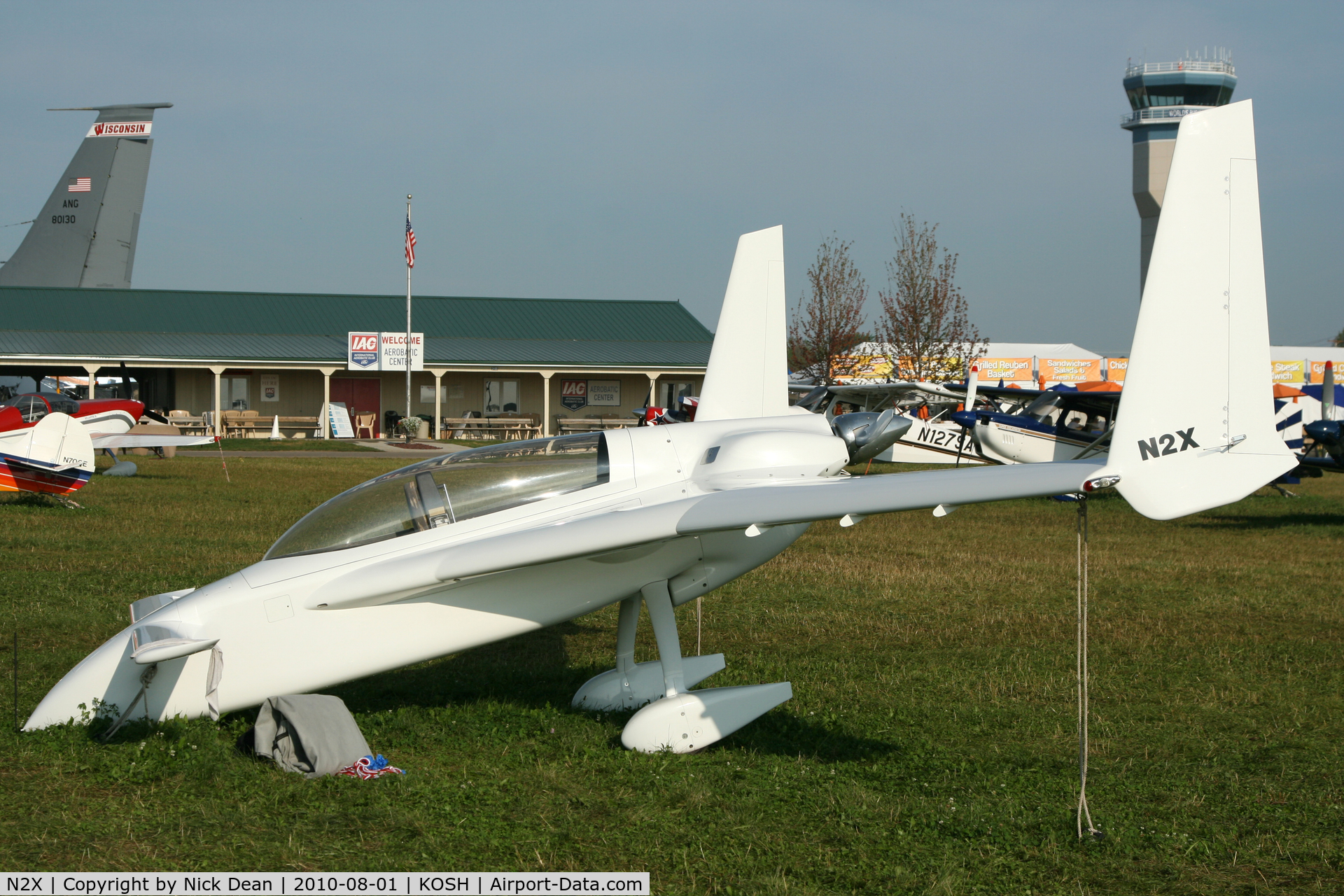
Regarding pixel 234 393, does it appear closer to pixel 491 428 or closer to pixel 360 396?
pixel 360 396

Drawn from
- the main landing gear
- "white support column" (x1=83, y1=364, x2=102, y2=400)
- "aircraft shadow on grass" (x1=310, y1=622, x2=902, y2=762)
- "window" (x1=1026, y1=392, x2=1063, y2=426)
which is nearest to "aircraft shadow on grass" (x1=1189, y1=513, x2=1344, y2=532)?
"window" (x1=1026, y1=392, x2=1063, y2=426)

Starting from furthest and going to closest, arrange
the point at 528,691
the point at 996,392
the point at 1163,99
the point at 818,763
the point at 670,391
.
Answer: the point at 1163,99
the point at 670,391
the point at 996,392
the point at 528,691
the point at 818,763

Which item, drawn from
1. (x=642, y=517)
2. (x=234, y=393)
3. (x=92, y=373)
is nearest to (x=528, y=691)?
(x=642, y=517)

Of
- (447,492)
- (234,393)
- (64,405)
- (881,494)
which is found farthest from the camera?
(234,393)

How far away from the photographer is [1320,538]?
47.9ft

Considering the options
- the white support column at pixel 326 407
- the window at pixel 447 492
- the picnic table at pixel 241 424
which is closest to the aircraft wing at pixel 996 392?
the window at pixel 447 492

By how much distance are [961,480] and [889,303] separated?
1322 inches

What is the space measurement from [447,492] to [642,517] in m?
1.24

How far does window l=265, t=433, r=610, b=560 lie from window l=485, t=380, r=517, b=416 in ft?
118

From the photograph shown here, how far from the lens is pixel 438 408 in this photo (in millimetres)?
37250

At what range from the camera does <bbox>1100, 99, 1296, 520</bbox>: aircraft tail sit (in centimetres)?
445

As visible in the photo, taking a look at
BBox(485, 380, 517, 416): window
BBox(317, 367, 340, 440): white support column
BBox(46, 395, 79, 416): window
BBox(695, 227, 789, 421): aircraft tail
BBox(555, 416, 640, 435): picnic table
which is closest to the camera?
BBox(695, 227, 789, 421): aircraft tail

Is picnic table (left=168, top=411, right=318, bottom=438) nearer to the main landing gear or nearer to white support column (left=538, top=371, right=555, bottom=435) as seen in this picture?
white support column (left=538, top=371, right=555, bottom=435)

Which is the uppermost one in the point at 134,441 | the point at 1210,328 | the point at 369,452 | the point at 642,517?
the point at 1210,328
